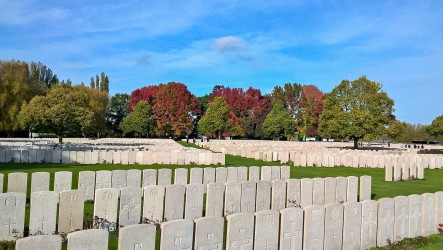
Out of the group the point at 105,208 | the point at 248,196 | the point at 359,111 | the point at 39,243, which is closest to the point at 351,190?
the point at 248,196

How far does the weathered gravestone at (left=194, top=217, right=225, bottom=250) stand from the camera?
4660 mm

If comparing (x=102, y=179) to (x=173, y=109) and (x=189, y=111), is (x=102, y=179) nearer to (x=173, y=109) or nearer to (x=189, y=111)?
(x=173, y=109)

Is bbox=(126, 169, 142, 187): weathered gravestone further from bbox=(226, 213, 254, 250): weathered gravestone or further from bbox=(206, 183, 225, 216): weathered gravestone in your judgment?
bbox=(226, 213, 254, 250): weathered gravestone

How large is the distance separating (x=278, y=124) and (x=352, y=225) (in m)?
61.0

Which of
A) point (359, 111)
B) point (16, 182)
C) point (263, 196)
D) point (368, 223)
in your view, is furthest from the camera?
point (359, 111)

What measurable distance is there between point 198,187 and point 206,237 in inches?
132

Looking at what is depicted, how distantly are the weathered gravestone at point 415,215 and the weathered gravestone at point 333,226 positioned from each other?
6.38ft

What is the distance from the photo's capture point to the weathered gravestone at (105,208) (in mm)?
7051

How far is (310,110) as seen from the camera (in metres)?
71.6

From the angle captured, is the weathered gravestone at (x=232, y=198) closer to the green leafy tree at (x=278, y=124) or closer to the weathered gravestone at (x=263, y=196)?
the weathered gravestone at (x=263, y=196)

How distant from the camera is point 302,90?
78938 millimetres

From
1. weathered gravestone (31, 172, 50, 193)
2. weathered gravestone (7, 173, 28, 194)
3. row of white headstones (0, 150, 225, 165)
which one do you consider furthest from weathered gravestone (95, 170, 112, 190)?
row of white headstones (0, 150, 225, 165)

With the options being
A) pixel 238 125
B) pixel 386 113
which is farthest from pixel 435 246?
pixel 238 125

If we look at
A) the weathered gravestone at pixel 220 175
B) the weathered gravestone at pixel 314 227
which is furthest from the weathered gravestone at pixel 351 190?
the weathered gravestone at pixel 314 227
